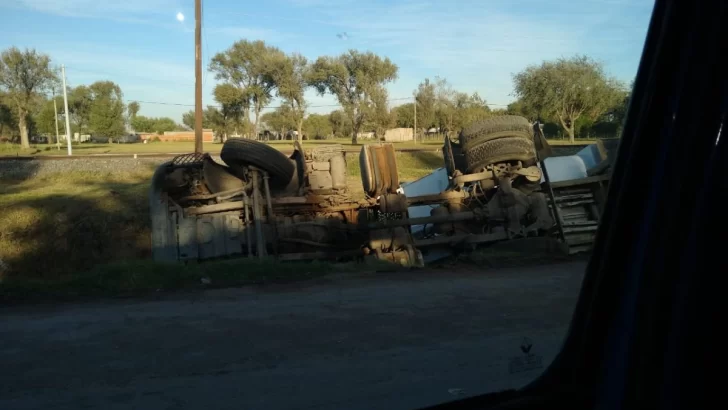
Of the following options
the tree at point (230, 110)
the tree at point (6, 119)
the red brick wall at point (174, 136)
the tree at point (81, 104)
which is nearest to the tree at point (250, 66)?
the tree at point (230, 110)

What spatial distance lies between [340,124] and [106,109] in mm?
36321

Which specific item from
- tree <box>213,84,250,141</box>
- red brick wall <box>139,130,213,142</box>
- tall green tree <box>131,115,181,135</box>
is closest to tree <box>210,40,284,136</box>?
tree <box>213,84,250,141</box>

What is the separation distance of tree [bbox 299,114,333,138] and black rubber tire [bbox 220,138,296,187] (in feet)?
76.8

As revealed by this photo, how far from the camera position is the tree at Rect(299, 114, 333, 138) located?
34756 millimetres

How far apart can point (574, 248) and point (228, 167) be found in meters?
5.49

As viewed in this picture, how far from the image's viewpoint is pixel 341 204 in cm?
1098

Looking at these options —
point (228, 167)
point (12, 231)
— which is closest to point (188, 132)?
point (12, 231)

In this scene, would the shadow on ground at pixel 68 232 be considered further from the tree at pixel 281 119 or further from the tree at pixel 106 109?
the tree at pixel 106 109

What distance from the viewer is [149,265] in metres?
9.62

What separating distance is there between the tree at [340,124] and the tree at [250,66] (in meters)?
3.35

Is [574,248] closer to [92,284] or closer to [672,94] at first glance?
[92,284]

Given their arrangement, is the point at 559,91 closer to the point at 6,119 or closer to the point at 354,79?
the point at 354,79

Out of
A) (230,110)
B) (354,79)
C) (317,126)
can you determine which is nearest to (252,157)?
(354,79)

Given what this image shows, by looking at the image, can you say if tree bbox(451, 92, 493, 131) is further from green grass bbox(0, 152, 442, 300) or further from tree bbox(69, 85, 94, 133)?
tree bbox(69, 85, 94, 133)
